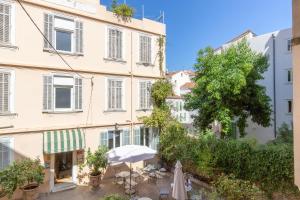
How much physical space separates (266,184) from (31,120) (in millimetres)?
14381

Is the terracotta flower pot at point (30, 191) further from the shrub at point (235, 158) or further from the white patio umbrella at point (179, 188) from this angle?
the shrub at point (235, 158)

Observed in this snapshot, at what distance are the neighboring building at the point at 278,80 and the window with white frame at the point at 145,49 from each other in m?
16.2

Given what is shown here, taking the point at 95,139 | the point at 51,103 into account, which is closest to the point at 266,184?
the point at 95,139

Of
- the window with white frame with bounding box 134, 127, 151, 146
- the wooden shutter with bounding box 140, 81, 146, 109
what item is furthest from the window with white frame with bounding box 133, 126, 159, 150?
the wooden shutter with bounding box 140, 81, 146, 109

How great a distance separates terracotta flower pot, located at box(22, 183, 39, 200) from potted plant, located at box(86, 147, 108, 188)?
3.66 meters

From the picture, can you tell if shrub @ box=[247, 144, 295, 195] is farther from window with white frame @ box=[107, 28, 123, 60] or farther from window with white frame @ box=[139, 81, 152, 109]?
window with white frame @ box=[107, 28, 123, 60]

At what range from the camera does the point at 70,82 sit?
16.2 meters

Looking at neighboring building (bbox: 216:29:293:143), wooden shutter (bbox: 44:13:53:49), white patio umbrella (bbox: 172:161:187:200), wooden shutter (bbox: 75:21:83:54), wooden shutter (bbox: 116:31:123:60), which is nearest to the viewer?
white patio umbrella (bbox: 172:161:187:200)

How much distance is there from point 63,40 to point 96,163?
8.96 m

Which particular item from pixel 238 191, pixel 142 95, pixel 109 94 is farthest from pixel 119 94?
pixel 238 191

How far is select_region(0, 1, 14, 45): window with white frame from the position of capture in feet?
44.3

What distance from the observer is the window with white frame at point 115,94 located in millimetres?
18031

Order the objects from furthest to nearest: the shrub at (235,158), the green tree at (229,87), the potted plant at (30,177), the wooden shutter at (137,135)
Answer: the green tree at (229,87), the wooden shutter at (137,135), the potted plant at (30,177), the shrub at (235,158)

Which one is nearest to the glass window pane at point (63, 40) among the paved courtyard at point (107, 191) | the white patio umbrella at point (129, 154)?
the white patio umbrella at point (129, 154)
